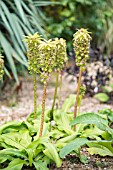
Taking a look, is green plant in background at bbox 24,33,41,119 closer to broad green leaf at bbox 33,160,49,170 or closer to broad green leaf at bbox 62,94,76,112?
broad green leaf at bbox 33,160,49,170

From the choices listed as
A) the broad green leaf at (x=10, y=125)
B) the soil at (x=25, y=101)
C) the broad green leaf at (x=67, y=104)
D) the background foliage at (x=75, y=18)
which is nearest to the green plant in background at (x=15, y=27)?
the background foliage at (x=75, y=18)

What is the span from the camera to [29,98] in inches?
191

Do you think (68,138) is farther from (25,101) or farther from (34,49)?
(25,101)

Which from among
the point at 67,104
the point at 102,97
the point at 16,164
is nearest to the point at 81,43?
the point at 16,164

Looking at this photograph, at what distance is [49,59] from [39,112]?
3.23ft

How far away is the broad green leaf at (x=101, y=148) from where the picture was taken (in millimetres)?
2826

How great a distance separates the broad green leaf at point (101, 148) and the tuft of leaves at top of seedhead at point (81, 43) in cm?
58

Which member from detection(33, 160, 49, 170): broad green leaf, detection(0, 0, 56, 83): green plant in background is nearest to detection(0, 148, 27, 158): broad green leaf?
detection(33, 160, 49, 170): broad green leaf

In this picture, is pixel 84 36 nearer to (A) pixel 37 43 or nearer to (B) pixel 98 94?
(A) pixel 37 43

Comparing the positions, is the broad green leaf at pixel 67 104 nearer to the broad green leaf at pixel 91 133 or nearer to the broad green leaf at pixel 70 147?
the broad green leaf at pixel 91 133

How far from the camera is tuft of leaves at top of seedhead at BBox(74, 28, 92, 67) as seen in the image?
2834mm

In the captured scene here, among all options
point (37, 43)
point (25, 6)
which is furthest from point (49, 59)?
point (25, 6)

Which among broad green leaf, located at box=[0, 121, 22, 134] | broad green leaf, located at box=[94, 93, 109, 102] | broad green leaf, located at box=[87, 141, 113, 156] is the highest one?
broad green leaf, located at box=[94, 93, 109, 102]

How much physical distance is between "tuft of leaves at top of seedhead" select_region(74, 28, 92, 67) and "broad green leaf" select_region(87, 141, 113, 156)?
0.58m
